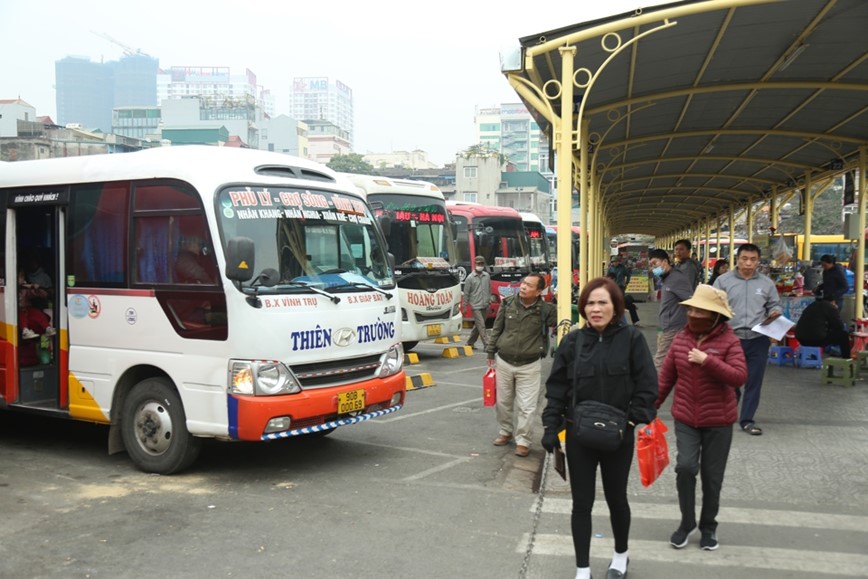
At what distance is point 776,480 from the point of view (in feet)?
20.8

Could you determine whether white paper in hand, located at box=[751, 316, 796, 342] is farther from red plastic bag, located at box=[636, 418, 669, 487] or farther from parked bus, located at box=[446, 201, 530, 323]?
parked bus, located at box=[446, 201, 530, 323]

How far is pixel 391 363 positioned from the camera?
290 inches

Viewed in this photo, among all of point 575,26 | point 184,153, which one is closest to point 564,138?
point 575,26

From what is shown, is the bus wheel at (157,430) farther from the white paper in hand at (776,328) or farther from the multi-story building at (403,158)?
the multi-story building at (403,158)

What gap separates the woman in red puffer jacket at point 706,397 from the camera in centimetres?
475

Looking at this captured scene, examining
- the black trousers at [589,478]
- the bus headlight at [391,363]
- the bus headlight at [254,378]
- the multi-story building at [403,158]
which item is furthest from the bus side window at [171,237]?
the multi-story building at [403,158]

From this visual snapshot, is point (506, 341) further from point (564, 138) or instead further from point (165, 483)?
point (165, 483)

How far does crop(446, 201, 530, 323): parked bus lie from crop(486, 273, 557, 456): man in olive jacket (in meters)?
11.9

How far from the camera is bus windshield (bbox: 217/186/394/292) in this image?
6516mm

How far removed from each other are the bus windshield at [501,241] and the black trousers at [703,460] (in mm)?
15578

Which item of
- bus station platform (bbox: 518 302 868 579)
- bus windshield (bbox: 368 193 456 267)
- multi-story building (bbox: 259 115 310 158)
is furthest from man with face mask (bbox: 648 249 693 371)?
multi-story building (bbox: 259 115 310 158)

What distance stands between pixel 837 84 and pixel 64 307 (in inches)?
360

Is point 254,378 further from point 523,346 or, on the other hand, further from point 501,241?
point 501,241

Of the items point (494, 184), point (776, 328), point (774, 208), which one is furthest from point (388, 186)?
point (494, 184)
